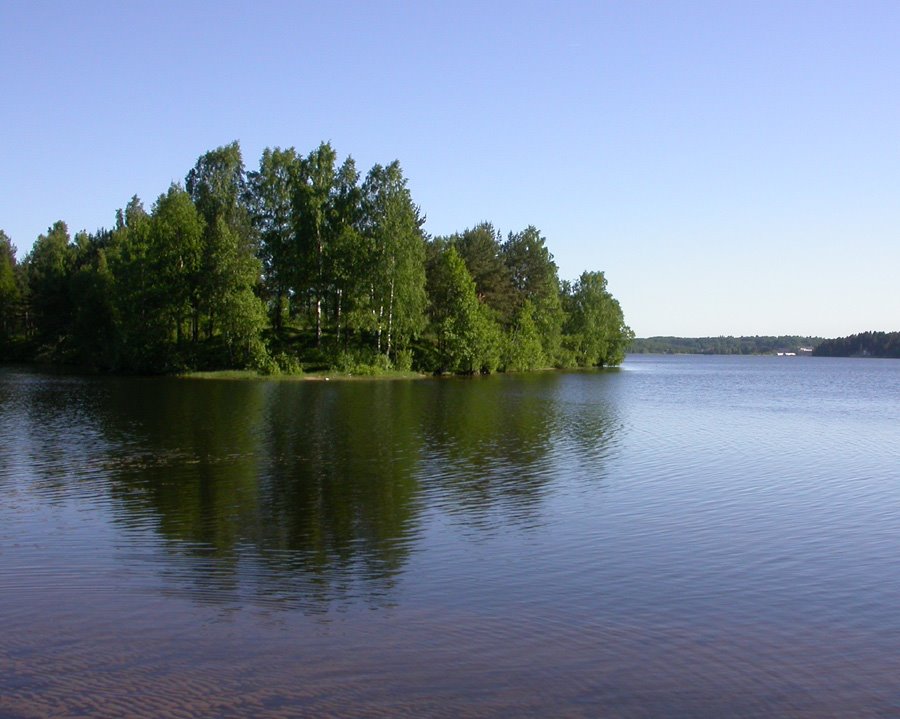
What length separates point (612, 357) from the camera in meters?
131

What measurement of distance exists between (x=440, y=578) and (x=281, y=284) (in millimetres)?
67179

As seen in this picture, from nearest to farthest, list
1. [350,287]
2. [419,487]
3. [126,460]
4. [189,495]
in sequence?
[189,495]
[419,487]
[126,460]
[350,287]

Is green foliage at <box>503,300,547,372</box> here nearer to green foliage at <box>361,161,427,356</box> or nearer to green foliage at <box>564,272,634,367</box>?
green foliage at <box>564,272,634,367</box>

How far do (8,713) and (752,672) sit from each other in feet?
26.3

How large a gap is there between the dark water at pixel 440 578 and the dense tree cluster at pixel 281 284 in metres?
43.7

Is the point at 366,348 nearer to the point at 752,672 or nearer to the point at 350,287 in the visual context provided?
the point at 350,287

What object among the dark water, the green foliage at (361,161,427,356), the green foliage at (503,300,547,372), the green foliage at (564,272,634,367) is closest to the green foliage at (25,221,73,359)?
the green foliage at (361,161,427,356)

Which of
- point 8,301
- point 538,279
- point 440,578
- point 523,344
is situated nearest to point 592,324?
point 538,279

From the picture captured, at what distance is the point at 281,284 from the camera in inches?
3051

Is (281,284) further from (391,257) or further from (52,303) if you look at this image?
(52,303)

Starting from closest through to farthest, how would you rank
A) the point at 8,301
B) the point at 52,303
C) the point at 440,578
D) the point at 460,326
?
the point at 440,578, the point at 460,326, the point at 52,303, the point at 8,301

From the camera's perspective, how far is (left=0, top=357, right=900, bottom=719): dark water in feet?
29.1

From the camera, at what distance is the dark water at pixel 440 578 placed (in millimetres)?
8859

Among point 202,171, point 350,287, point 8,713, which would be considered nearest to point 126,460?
point 8,713
